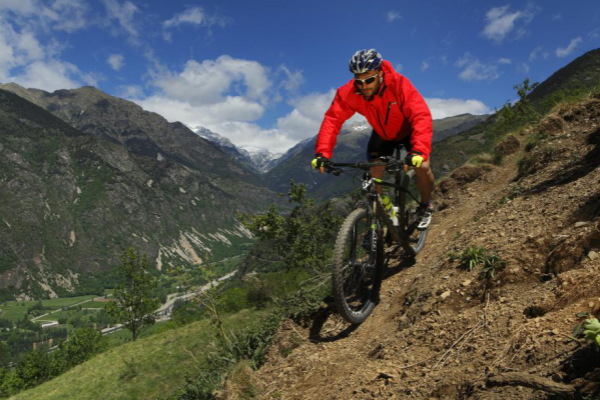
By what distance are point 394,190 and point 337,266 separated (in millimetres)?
2849

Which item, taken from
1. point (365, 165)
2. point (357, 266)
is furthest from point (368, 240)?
point (365, 165)

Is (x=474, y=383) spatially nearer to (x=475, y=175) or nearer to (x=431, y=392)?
(x=431, y=392)

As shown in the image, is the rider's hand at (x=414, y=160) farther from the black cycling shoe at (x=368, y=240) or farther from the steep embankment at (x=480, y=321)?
the steep embankment at (x=480, y=321)

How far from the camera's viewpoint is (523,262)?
16.8ft

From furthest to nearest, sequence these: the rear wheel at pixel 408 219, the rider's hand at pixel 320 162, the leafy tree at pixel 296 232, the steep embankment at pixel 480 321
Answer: the leafy tree at pixel 296 232, the rear wheel at pixel 408 219, the rider's hand at pixel 320 162, the steep embankment at pixel 480 321

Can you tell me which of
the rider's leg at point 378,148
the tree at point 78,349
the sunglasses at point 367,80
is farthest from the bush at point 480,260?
the tree at point 78,349

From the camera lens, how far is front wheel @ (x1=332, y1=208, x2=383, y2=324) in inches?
228

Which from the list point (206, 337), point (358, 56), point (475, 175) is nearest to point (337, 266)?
point (358, 56)

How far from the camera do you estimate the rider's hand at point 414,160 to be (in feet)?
18.2

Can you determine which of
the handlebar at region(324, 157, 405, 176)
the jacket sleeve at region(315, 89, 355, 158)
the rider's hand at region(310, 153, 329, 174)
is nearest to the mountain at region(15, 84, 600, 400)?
the handlebar at region(324, 157, 405, 176)

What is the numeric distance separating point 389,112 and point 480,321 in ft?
12.7

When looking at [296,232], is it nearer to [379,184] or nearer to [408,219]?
[408,219]

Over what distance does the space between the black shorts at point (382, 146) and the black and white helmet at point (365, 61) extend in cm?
184

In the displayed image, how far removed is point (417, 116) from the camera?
625 cm
